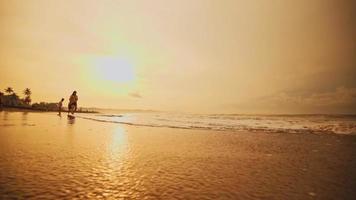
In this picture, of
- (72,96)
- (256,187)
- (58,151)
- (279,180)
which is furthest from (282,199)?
(72,96)

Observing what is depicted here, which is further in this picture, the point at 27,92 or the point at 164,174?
the point at 27,92

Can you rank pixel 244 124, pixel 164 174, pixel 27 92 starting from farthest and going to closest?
pixel 27 92 < pixel 244 124 < pixel 164 174

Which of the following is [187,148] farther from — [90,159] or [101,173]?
[101,173]

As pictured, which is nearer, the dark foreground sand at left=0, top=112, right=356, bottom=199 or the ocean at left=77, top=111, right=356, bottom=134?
the dark foreground sand at left=0, top=112, right=356, bottom=199

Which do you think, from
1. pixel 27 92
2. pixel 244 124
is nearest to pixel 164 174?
pixel 244 124

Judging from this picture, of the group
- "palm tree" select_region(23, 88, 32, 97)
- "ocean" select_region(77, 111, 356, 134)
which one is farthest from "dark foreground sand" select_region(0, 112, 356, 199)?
"palm tree" select_region(23, 88, 32, 97)

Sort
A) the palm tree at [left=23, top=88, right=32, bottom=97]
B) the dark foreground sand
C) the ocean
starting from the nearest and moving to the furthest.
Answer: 1. the dark foreground sand
2. the ocean
3. the palm tree at [left=23, top=88, right=32, bottom=97]

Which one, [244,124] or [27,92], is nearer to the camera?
[244,124]

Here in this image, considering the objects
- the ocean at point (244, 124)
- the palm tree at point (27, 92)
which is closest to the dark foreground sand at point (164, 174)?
the ocean at point (244, 124)

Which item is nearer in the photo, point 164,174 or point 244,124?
point 164,174

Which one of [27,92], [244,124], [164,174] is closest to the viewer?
[164,174]

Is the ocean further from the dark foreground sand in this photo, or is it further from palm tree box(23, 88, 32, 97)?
palm tree box(23, 88, 32, 97)

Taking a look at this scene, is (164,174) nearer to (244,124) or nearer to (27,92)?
(244,124)

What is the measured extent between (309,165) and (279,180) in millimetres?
2612
